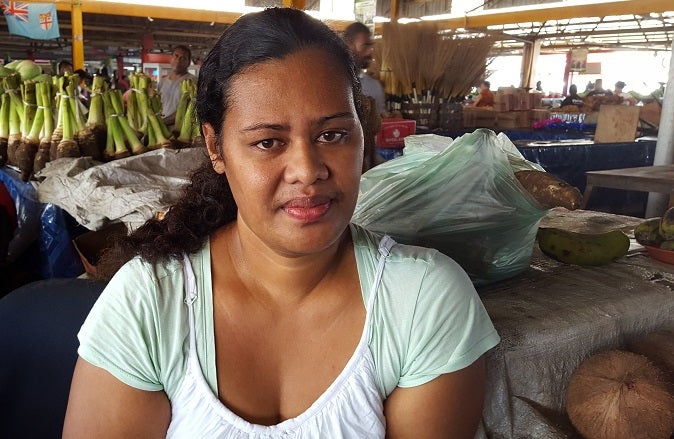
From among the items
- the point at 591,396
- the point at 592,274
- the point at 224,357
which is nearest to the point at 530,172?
the point at 592,274

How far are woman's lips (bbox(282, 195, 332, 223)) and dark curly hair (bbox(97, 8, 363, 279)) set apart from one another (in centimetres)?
19

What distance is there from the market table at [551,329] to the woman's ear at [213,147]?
2.32 feet

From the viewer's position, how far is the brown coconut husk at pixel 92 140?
339 cm

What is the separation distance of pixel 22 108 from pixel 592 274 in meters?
3.52

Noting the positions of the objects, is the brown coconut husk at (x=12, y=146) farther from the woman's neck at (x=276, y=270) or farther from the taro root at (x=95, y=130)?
the woman's neck at (x=276, y=270)

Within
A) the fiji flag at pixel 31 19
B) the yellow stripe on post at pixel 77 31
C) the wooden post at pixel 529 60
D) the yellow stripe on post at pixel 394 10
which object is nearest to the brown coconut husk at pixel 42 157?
the fiji flag at pixel 31 19

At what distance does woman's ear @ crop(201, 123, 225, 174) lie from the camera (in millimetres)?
1035

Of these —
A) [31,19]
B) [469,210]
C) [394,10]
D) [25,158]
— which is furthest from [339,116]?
[394,10]

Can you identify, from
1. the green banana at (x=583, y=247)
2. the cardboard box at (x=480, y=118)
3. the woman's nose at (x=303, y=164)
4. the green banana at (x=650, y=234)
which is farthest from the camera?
the cardboard box at (x=480, y=118)

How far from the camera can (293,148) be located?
3.04ft

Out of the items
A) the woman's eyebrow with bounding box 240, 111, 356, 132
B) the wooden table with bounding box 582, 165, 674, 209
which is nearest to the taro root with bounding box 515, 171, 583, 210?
the woman's eyebrow with bounding box 240, 111, 356, 132

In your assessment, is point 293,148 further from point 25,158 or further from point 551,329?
point 25,158

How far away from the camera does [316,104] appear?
0.93 metres

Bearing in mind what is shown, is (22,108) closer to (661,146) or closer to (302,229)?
(302,229)
